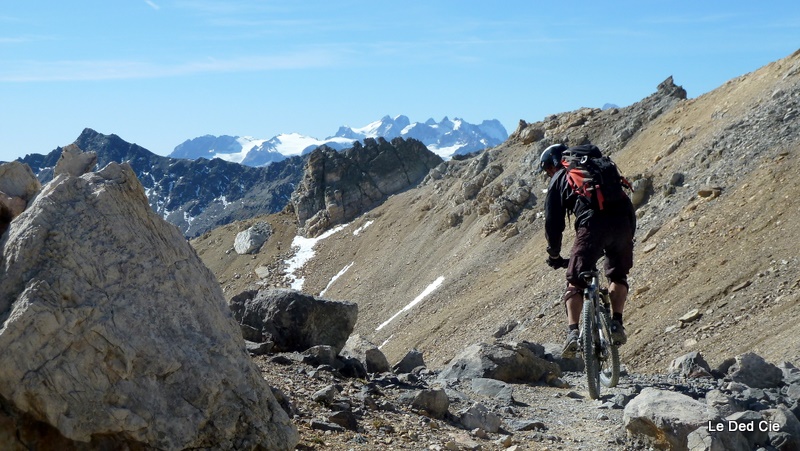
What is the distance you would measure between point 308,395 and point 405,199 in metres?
67.6

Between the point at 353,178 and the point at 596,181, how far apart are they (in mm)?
83025

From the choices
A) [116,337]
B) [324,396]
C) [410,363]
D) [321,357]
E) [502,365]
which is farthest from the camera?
[410,363]

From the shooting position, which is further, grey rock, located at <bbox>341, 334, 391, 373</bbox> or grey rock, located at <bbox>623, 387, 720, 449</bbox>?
grey rock, located at <bbox>341, 334, 391, 373</bbox>

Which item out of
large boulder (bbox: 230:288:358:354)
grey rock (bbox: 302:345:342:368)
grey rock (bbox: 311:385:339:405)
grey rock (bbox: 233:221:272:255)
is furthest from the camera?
grey rock (bbox: 233:221:272:255)

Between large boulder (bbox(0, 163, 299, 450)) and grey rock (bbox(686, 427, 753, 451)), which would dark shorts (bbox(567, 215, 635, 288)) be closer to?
grey rock (bbox(686, 427, 753, 451))

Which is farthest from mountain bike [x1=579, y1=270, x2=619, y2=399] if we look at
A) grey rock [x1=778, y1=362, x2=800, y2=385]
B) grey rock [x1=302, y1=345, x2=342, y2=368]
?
grey rock [x1=302, y1=345, x2=342, y2=368]

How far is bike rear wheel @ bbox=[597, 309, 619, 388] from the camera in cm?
931

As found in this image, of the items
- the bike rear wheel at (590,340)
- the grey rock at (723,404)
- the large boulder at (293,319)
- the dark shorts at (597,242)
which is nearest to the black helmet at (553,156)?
the dark shorts at (597,242)

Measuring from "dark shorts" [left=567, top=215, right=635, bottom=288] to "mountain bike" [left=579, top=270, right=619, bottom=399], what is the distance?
12cm

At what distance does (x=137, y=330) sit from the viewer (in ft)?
20.4

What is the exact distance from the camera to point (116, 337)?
19.9 ft

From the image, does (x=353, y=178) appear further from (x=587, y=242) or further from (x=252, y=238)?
(x=587, y=242)

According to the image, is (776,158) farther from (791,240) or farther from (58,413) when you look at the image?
(58,413)

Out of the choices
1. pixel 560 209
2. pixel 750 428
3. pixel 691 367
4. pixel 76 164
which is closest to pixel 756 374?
pixel 691 367
